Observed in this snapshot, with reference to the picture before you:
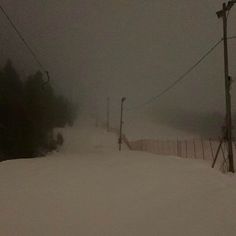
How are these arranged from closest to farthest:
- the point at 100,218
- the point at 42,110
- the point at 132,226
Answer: the point at 132,226 → the point at 100,218 → the point at 42,110

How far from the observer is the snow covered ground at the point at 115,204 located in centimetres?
696

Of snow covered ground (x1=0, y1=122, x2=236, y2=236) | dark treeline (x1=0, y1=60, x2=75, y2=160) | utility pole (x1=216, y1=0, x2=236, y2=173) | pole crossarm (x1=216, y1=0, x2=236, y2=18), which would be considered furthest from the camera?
dark treeline (x1=0, y1=60, x2=75, y2=160)

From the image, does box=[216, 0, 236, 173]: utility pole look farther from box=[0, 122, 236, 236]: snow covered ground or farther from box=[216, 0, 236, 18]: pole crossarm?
box=[0, 122, 236, 236]: snow covered ground

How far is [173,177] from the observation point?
43.0ft

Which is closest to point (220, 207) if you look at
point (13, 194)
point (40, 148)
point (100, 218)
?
point (100, 218)

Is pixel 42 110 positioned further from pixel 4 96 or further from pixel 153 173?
pixel 153 173

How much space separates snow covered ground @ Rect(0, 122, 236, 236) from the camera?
22.9 feet

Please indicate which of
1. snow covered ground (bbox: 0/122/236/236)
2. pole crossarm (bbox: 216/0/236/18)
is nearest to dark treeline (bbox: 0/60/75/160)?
pole crossarm (bbox: 216/0/236/18)

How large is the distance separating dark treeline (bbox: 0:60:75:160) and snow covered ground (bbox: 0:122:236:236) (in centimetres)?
2023

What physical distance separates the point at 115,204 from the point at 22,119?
28907mm

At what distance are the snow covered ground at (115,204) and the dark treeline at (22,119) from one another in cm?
2023

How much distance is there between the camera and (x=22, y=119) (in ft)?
120

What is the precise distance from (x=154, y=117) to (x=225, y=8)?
3141 inches

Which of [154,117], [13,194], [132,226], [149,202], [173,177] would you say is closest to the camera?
[132,226]
